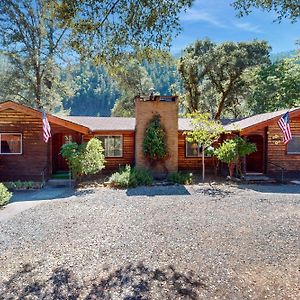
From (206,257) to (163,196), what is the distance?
5.45 m

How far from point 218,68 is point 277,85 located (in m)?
5.15

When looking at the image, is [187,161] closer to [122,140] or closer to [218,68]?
[122,140]


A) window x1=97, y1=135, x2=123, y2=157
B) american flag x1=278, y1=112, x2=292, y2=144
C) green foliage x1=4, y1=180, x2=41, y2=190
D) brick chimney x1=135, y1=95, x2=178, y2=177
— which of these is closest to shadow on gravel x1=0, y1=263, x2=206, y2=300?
green foliage x1=4, y1=180, x2=41, y2=190

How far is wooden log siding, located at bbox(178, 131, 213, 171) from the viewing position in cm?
1650

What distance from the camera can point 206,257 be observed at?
550 centimetres

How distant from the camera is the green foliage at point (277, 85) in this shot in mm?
22797

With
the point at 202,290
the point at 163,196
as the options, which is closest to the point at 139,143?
the point at 163,196

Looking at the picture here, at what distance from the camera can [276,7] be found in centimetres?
581

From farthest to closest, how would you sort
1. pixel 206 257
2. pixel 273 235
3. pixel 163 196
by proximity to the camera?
pixel 163 196 → pixel 273 235 → pixel 206 257

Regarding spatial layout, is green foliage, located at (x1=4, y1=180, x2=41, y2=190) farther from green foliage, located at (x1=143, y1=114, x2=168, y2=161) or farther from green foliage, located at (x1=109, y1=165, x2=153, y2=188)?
green foliage, located at (x1=143, y1=114, x2=168, y2=161)

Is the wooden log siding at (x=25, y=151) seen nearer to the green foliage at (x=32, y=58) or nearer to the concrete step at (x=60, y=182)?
the concrete step at (x=60, y=182)

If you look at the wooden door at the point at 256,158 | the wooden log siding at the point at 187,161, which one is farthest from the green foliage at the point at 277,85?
the wooden log siding at the point at 187,161

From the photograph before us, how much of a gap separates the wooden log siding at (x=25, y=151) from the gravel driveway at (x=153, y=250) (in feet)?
15.0

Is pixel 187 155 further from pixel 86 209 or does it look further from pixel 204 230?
pixel 204 230
